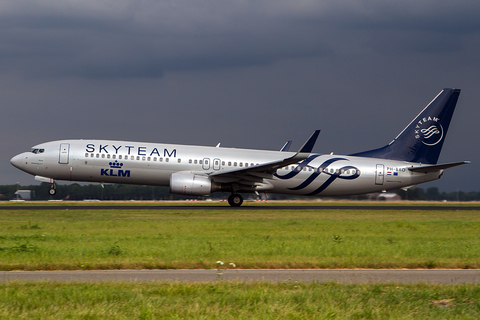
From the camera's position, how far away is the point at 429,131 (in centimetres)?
3503

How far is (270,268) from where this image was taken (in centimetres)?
1077

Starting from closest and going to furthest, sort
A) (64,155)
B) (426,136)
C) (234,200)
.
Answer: (64,155) → (234,200) → (426,136)

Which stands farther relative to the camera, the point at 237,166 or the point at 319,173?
the point at 319,173

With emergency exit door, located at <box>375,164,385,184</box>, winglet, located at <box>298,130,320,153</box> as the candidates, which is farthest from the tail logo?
winglet, located at <box>298,130,320,153</box>

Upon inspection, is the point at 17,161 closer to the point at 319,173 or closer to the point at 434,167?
the point at 319,173

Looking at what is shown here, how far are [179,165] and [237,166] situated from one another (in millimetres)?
3652

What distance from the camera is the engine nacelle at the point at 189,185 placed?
2905 cm

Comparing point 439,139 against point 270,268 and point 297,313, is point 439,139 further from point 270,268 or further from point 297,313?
point 297,313

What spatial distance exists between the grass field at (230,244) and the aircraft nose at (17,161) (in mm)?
10043

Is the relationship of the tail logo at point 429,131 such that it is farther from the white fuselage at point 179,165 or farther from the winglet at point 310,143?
Answer: the winglet at point 310,143

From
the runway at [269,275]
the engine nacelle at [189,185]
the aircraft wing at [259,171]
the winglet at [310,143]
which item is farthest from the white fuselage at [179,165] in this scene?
the runway at [269,275]

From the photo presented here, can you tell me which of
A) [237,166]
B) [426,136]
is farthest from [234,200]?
[426,136]

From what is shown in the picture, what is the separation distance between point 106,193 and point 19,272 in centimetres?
3712

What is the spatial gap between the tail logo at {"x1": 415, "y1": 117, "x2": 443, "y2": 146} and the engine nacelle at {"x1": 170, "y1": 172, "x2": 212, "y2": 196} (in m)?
15.8
